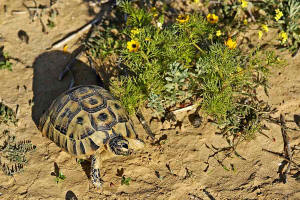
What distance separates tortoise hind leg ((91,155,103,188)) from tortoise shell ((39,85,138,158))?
5.4 inches

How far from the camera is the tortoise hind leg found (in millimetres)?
4777

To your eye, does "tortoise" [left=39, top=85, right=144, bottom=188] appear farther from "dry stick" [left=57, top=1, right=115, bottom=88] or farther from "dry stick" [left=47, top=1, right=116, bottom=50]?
"dry stick" [left=47, top=1, right=116, bottom=50]

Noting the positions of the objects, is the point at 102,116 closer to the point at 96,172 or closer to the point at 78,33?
the point at 96,172

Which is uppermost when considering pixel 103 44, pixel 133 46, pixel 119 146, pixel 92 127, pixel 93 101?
pixel 133 46

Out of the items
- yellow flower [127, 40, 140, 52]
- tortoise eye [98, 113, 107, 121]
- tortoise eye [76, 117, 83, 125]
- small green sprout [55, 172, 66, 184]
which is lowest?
small green sprout [55, 172, 66, 184]

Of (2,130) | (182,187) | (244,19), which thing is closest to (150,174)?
(182,187)

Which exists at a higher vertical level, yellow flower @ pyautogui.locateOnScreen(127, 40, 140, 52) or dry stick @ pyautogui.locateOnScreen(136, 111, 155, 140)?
yellow flower @ pyautogui.locateOnScreen(127, 40, 140, 52)

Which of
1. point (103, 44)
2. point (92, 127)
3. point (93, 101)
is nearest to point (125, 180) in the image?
point (92, 127)

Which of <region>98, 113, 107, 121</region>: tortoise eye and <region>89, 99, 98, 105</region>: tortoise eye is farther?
<region>89, 99, 98, 105</region>: tortoise eye

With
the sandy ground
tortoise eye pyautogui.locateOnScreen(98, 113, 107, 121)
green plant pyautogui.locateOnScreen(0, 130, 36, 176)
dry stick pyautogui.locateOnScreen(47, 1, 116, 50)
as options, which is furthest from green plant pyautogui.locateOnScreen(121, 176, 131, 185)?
dry stick pyautogui.locateOnScreen(47, 1, 116, 50)

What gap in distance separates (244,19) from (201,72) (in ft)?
7.38

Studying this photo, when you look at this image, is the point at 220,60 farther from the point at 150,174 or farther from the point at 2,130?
the point at 2,130

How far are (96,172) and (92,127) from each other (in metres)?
0.67

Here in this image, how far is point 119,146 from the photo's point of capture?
4.72 meters
